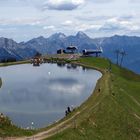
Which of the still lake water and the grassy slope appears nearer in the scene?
the grassy slope

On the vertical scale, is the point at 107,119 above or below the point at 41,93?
below

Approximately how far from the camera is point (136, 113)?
120625 millimetres

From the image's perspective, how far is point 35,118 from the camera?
324ft

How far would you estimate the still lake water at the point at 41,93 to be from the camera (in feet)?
333

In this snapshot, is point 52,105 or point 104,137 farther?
point 52,105

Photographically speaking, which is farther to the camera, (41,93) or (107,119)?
(41,93)

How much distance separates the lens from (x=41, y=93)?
426ft

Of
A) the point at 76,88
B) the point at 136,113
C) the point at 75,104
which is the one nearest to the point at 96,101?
the point at 75,104

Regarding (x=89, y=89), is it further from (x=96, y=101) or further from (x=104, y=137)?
(x=104, y=137)

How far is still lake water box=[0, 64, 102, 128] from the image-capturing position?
101500 millimetres

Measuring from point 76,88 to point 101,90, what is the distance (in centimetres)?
1576

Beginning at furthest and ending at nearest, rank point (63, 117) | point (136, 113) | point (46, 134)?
1. point (136, 113)
2. point (63, 117)
3. point (46, 134)

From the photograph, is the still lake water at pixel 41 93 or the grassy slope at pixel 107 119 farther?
the still lake water at pixel 41 93

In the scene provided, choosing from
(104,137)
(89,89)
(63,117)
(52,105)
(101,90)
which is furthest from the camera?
A: (89,89)
